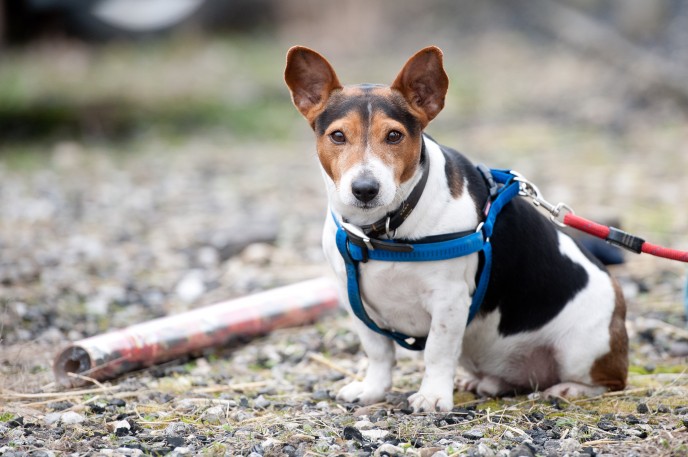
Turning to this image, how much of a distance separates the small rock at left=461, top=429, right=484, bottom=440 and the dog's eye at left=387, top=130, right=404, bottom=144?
1176mm

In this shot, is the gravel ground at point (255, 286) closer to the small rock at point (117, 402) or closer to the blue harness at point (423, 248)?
the small rock at point (117, 402)

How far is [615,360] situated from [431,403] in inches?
35.1

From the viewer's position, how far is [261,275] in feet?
20.3

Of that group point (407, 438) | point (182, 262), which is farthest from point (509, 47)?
point (407, 438)

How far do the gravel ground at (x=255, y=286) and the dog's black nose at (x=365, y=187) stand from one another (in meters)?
0.94

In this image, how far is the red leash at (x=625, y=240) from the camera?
149 inches

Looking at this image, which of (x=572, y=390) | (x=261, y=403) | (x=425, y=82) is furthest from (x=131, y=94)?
(x=572, y=390)

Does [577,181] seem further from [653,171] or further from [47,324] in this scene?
[47,324]

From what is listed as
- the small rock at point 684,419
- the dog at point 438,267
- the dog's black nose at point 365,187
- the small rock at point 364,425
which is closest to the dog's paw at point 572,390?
the dog at point 438,267

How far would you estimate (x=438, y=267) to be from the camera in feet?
11.8

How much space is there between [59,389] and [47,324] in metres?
1.02

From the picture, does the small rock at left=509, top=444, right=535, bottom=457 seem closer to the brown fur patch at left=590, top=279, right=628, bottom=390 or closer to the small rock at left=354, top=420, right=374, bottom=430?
the small rock at left=354, top=420, right=374, bottom=430

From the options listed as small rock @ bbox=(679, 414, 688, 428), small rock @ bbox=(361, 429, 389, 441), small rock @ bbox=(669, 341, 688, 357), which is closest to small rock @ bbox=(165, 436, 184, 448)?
small rock @ bbox=(361, 429, 389, 441)

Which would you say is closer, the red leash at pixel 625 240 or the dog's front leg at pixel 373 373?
the red leash at pixel 625 240
